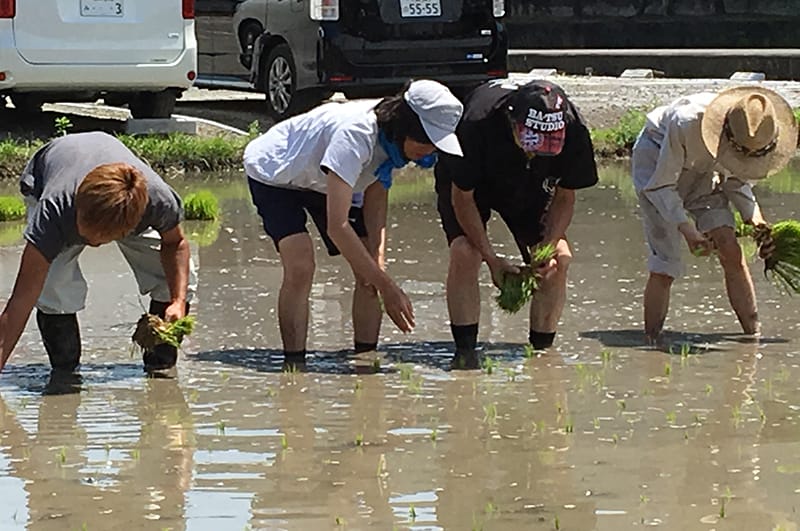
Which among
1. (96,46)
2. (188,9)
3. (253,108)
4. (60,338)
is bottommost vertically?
(253,108)

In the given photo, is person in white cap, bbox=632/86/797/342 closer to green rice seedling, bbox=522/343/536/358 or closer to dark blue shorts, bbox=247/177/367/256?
green rice seedling, bbox=522/343/536/358

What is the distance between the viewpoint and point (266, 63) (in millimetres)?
15859

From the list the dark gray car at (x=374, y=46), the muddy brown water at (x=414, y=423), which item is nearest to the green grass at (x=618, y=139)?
the dark gray car at (x=374, y=46)

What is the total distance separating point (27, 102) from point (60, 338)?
8.22 metres

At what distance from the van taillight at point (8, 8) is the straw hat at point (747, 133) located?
277 inches

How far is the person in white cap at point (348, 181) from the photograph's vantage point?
6.77 m

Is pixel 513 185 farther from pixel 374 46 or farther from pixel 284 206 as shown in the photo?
pixel 374 46

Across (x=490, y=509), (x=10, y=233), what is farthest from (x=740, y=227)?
(x=10, y=233)

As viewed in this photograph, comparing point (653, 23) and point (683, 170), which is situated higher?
point (683, 170)

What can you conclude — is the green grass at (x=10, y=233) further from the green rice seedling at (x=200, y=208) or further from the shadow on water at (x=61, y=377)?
the shadow on water at (x=61, y=377)

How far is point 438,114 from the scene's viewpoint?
670cm

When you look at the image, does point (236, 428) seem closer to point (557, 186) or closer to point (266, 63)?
point (557, 186)

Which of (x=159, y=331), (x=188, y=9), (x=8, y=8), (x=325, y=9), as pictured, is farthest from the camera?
(x=325, y=9)

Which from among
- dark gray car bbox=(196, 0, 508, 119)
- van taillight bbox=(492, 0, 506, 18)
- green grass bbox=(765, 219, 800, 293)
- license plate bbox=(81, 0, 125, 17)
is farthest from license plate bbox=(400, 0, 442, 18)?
green grass bbox=(765, 219, 800, 293)
